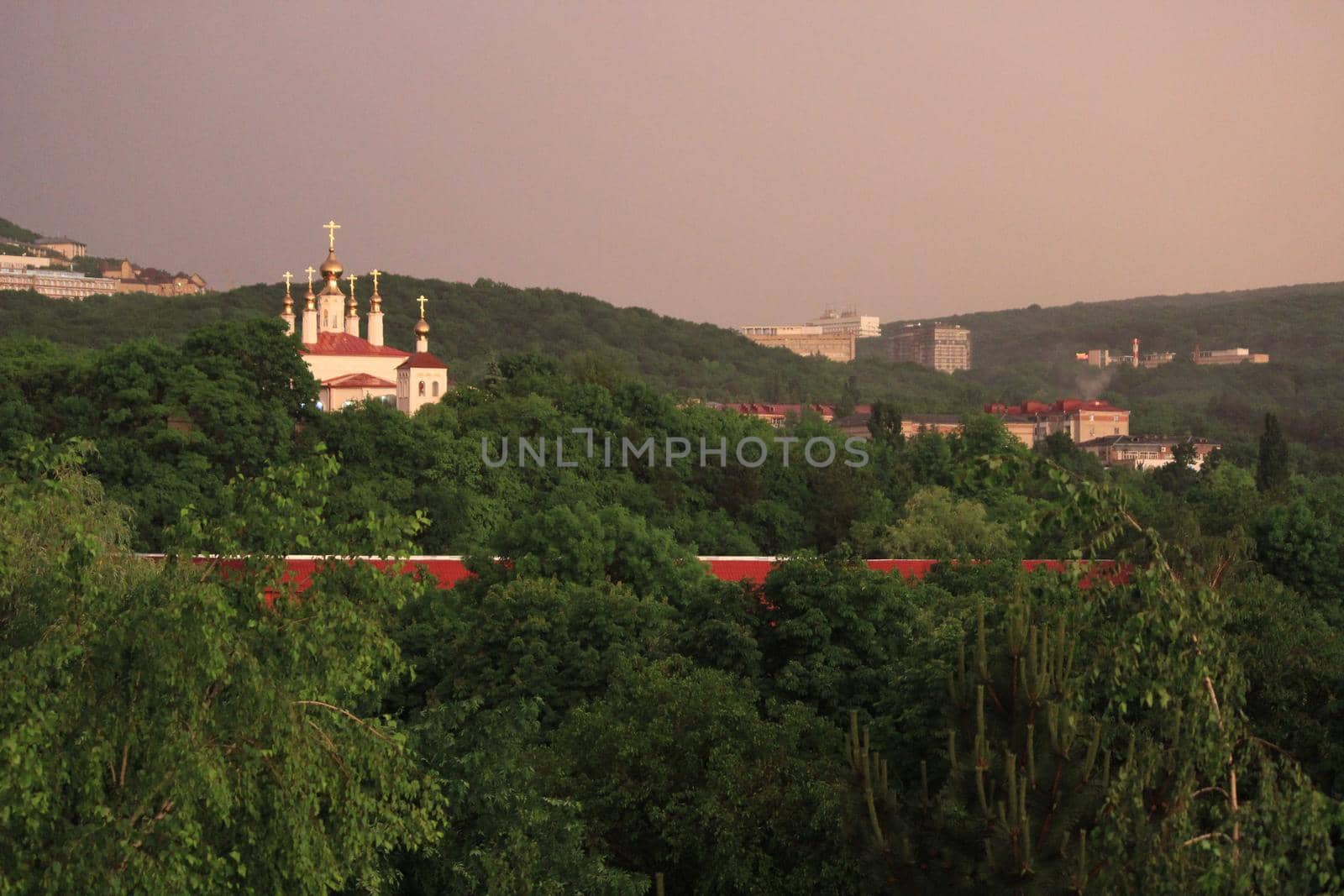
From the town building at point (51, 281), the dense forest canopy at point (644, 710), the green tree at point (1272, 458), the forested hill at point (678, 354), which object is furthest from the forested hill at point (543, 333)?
the dense forest canopy at point (644, 710)

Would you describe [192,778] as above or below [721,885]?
above

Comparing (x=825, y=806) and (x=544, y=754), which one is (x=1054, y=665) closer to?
(x=825, y=806)

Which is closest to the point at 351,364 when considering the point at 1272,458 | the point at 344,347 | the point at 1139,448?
the point at 344,347

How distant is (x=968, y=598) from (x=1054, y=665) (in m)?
14.2

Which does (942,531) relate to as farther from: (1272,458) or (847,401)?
(847,401)

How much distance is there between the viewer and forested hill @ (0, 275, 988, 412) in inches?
4685

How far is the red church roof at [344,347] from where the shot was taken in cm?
6775

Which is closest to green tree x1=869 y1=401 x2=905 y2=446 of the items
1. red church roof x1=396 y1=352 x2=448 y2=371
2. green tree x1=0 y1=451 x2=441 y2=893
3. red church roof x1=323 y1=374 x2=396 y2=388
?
red church roof x1=396 y1=352 x2=448 y2=371

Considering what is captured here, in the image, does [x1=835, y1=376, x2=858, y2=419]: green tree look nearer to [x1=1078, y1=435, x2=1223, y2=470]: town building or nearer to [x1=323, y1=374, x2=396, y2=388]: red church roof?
[x1=1078, y1=435, x2=1223, y2=470]: town building

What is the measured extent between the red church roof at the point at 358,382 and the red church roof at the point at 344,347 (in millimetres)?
1187

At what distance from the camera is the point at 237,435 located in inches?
1907

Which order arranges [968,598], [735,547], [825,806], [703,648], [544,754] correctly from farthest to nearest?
[735,547]
[968,598]
[703,648]
[544,754]
[825,806]

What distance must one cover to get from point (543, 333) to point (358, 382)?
259ft

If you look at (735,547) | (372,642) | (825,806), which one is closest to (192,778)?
(372,642)
